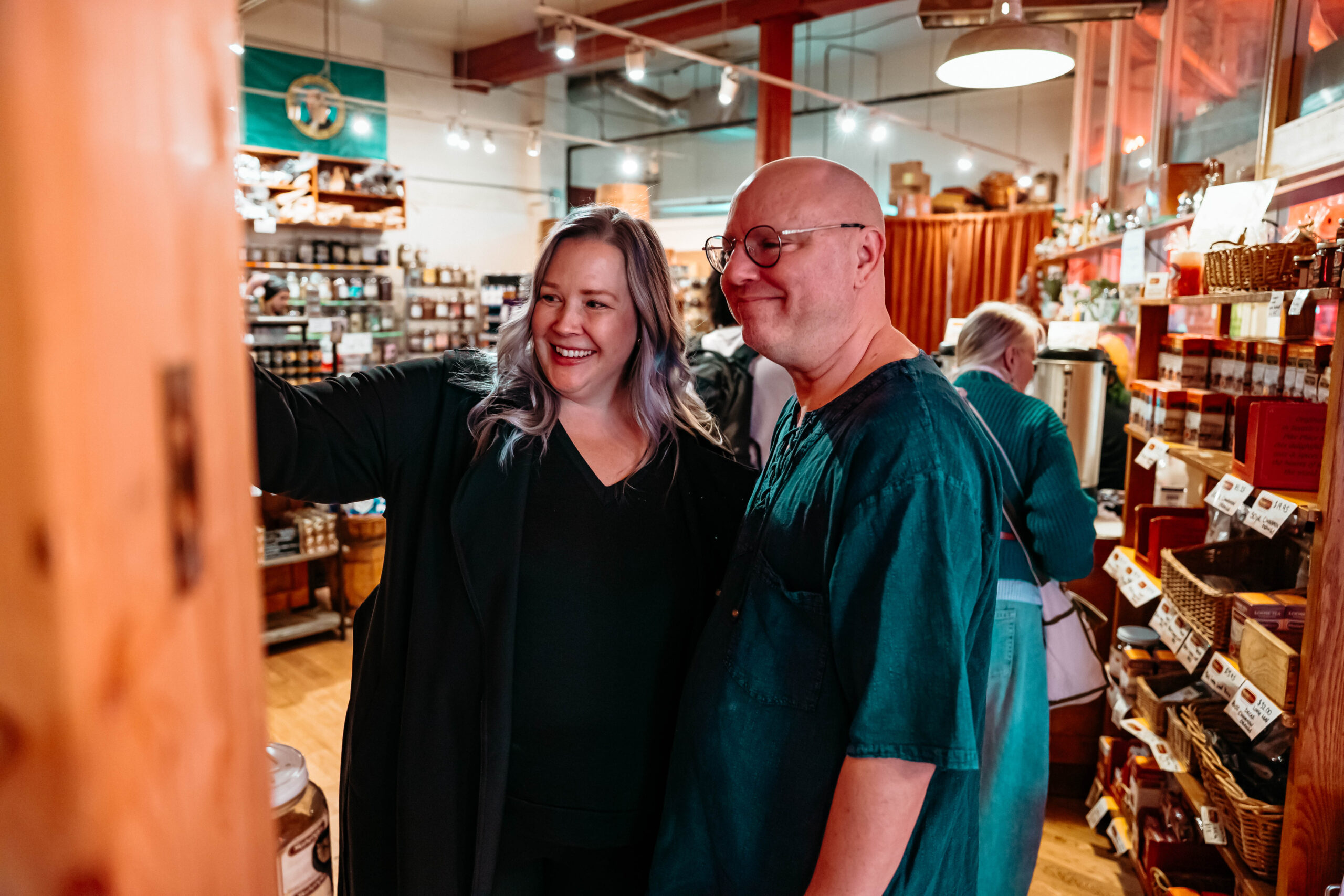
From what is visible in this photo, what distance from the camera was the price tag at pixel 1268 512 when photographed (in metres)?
1.94

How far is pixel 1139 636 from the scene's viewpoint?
3123mm

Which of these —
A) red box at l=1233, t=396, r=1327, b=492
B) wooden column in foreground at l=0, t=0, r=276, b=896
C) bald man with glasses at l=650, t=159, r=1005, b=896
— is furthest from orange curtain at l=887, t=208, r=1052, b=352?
wooden column in foreground at l=0, t=0, r=276, b=896

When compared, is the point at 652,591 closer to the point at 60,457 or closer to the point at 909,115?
the point at 60,457

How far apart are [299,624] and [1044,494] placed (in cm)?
410

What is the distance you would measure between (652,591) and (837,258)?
66 centimetres

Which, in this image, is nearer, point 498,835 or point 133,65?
point 133,65

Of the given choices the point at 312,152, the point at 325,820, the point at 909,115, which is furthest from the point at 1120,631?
the point at 909,115

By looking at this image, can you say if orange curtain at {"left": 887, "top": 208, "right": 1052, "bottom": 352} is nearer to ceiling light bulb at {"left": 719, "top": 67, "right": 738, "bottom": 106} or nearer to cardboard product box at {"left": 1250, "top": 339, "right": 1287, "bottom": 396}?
ceiling light bulb at {"left": 719, "top": 67, "right": 738, "bottom": 106}

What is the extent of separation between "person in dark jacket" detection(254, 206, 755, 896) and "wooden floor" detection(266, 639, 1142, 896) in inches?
51.7

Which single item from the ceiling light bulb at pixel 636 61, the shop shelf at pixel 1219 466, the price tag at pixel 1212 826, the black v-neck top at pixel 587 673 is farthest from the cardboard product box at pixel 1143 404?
the ceiling light bulb at pixel 636 61

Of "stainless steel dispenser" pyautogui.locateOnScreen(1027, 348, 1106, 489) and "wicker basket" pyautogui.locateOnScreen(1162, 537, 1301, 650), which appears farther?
"stainless steel dispenser" pyautogui.locateOnScreen(1027, 348, 1106, 489)

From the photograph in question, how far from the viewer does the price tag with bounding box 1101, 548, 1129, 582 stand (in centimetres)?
305

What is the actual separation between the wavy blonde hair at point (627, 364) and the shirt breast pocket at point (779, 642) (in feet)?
1.52

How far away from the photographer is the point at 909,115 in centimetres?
1150
